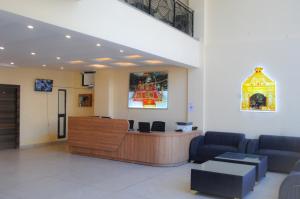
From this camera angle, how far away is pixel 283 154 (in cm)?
732

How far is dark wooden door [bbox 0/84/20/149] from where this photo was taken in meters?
10.2

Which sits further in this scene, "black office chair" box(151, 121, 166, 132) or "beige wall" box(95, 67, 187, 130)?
"beige wall" box(95, 67, 187, 130)

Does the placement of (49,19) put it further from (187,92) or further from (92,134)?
(187,92)

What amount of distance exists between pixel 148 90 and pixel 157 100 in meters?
0.48

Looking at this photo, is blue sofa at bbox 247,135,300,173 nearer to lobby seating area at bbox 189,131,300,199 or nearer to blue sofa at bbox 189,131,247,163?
lobby seating area at bbox 189,131,300,199

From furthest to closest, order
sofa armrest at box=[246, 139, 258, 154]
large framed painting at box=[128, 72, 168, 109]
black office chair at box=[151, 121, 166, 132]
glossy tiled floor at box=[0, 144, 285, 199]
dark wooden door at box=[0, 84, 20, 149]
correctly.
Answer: dark wooden door at box=[0, 84, 20, 149] → large framed painting at box=[128, 72, 168, 109] → black office chair at box=[151, 121, 166, 132] → sofa armrest at box=[246, 139, 258, 154] → glossy tiled floor at box=[0, 144, 285, 199]

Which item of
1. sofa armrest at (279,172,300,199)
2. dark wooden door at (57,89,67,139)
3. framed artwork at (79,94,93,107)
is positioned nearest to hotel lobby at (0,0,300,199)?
sofa armrest at (279,172,300,199)

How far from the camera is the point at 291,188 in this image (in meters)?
4.34

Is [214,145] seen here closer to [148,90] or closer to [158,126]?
[158,126]

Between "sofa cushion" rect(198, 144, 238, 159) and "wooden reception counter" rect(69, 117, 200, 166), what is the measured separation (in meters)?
0.45

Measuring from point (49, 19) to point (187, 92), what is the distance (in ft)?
18.8

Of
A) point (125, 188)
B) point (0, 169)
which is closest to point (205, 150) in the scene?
point (125, 188)

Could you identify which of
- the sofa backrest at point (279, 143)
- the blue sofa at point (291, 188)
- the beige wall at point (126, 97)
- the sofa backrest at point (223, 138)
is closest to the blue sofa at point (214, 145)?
the sofa backrest at point (223, 138)

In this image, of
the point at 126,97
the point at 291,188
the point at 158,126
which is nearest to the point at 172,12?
the point at 126,97
